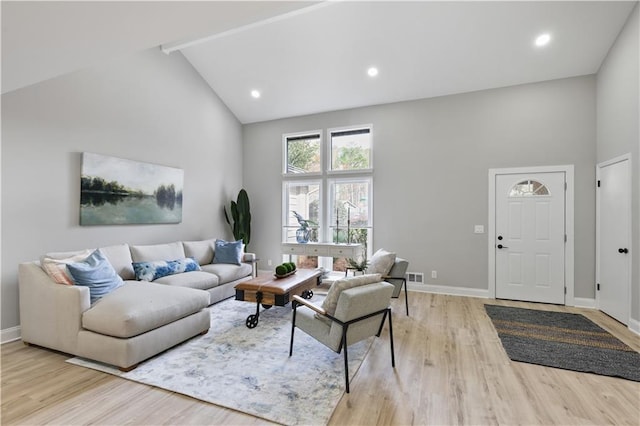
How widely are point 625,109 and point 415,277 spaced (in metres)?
3.56

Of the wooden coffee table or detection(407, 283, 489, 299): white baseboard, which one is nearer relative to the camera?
the wooden coffee table

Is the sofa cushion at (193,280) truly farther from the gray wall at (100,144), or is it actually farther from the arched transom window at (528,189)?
the arched transom window at (528,189)

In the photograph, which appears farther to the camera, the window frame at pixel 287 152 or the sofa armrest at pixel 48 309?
the window frame at pixel 287 152

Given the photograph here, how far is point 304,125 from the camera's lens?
20.2 ft

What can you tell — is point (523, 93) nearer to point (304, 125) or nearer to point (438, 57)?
point (438, 57)

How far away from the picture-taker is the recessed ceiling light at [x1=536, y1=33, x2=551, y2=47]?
3974 millimetres

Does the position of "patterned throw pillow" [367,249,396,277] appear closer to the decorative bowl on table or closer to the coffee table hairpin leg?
the decorative bowl on table

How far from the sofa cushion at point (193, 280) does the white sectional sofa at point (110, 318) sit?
51 cm

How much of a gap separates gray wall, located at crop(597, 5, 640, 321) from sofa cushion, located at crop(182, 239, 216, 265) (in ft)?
19.2

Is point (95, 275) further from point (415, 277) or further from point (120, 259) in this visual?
point (415, 277)

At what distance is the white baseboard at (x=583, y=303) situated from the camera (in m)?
4.36

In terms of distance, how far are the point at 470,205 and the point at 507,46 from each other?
2.36m

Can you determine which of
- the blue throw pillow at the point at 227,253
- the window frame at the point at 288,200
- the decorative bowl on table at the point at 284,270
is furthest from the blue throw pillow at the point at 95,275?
the window frame at the point at 288,200

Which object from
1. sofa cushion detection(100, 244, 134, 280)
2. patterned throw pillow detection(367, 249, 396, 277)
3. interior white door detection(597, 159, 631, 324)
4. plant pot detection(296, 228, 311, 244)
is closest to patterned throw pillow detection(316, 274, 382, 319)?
patterned throw pillow detection(367, 249, 396, 277)
